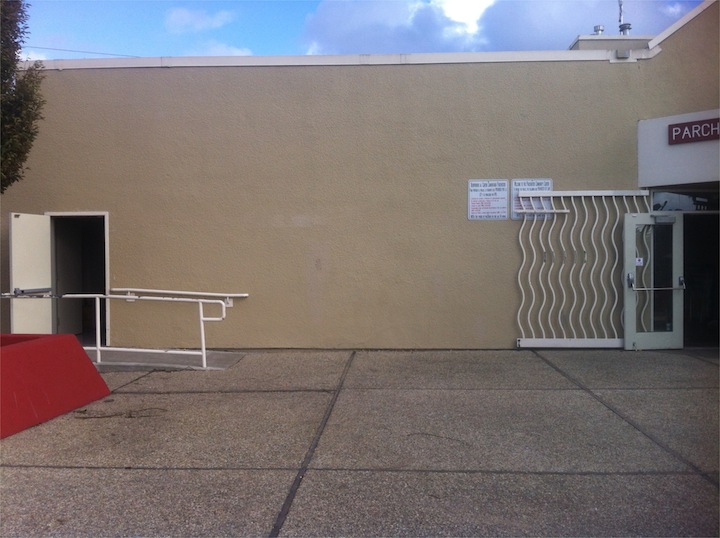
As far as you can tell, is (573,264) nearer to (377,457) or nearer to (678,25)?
(678,25)

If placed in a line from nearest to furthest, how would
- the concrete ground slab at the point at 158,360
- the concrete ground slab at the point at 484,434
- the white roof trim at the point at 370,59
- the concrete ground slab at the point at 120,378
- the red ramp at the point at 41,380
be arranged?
the concrete ground slab at the point at 484,434 → the red ramp at the point at 41,380 → the concrete ground slab at the point at 120,378 → the concrete ground slab at the point at 158,360 → the white roof trim at the point at 370,59

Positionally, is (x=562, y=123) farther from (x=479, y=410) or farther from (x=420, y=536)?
(x=420, y=536)

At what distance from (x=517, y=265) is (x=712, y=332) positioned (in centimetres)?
416

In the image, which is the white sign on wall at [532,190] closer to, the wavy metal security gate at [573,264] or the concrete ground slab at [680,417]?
the wavy metal security gate at [573,264]

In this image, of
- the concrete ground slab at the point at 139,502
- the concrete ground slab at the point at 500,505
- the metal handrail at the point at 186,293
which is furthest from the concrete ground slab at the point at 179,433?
the metal handrail at the point at 186,293

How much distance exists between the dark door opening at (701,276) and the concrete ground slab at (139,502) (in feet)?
29.8

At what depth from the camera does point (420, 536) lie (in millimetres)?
3787

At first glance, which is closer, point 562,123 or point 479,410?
point 479,410

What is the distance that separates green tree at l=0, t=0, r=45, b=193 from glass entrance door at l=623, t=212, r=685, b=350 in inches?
329

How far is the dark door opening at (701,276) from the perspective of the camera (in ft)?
36.1

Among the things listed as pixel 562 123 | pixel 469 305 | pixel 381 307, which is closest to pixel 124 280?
pixel 381 307

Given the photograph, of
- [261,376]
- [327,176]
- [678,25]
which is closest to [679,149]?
[678,25]

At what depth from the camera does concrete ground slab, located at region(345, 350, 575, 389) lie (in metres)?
7.68

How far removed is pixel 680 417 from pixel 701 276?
232 inches
